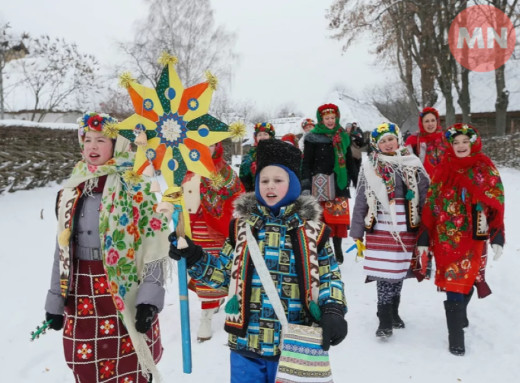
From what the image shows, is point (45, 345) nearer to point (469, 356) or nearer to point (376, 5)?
point (469, 356)

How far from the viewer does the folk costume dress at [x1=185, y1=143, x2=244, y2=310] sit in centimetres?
386

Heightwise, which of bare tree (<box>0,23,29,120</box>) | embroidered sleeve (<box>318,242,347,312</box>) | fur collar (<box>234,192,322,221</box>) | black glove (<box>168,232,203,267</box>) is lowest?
embroidered sleeve (<box>318,242,347,312</box>)

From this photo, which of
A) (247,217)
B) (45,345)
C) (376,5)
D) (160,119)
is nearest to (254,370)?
(247,217)

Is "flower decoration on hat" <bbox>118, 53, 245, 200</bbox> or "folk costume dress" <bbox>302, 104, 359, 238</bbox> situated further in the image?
"folk costume dress" <bbox>302, 104, 359, 238</bbox>

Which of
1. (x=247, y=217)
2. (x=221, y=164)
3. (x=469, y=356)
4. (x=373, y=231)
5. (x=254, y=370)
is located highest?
(x=221, y=164)

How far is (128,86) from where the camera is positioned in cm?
218

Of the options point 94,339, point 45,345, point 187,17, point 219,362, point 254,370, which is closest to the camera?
point 254,370

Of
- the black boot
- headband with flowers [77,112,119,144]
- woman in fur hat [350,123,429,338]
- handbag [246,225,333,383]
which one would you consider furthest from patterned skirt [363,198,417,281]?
headband with flowers [77,112,119,144]

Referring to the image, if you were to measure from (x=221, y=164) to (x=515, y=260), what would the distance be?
4.30 m

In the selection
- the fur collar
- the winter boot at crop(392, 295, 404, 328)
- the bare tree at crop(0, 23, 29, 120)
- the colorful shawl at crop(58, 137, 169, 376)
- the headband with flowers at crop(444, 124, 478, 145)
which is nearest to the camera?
the fur collar

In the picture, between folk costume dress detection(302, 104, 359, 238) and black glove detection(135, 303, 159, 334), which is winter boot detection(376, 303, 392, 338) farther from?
black glove detection(135, 303, 159, 334)

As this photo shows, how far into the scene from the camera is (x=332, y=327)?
1.87 meters

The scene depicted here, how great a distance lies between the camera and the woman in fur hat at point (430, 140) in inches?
216

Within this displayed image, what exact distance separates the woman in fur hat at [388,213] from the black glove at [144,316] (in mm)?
2219
